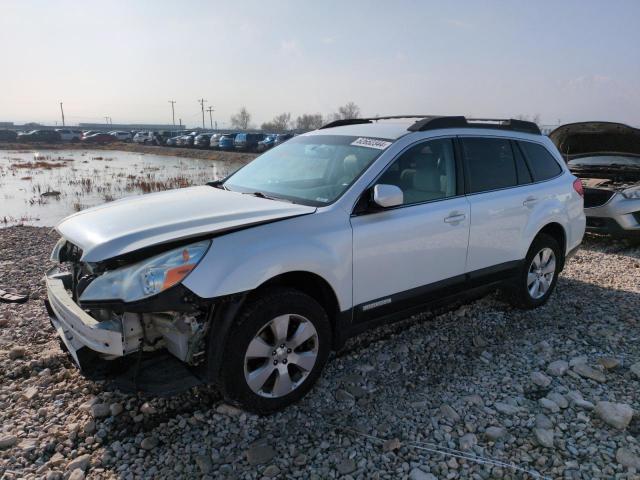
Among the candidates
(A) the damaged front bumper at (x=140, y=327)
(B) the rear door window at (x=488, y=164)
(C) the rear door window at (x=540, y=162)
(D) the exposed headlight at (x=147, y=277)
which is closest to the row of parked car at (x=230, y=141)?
(C) the rear door window at (x=540, y=162)

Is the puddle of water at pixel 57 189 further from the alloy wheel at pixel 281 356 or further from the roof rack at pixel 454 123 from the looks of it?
the alloy wheel at pixel 281 356

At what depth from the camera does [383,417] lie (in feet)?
10.3

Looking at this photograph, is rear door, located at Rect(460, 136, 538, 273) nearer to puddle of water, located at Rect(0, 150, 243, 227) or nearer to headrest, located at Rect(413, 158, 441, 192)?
headrest, located at Rect(413, 158, 441, 192)

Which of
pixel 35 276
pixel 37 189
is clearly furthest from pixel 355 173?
pixel 37 189

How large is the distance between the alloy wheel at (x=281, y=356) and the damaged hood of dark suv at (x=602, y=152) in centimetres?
650

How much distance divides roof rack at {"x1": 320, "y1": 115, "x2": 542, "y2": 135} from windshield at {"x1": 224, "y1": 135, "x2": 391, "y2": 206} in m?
0.44

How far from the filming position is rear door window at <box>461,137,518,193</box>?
4.15 meters

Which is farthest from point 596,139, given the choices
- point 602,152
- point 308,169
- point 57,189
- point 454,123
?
point 57,189

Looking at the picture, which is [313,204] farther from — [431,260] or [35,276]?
[35,276]

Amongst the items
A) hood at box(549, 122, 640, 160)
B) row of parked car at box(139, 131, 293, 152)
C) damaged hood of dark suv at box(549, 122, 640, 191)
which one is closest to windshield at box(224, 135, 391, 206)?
damaged hood of dark suv at box(549, 122, 640, 191)

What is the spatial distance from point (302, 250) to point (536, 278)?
3009 millimetres

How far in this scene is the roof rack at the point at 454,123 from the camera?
3.93 meters

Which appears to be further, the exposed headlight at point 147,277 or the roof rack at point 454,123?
the roof rack at point 454,123

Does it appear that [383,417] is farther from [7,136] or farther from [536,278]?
[7,136]
